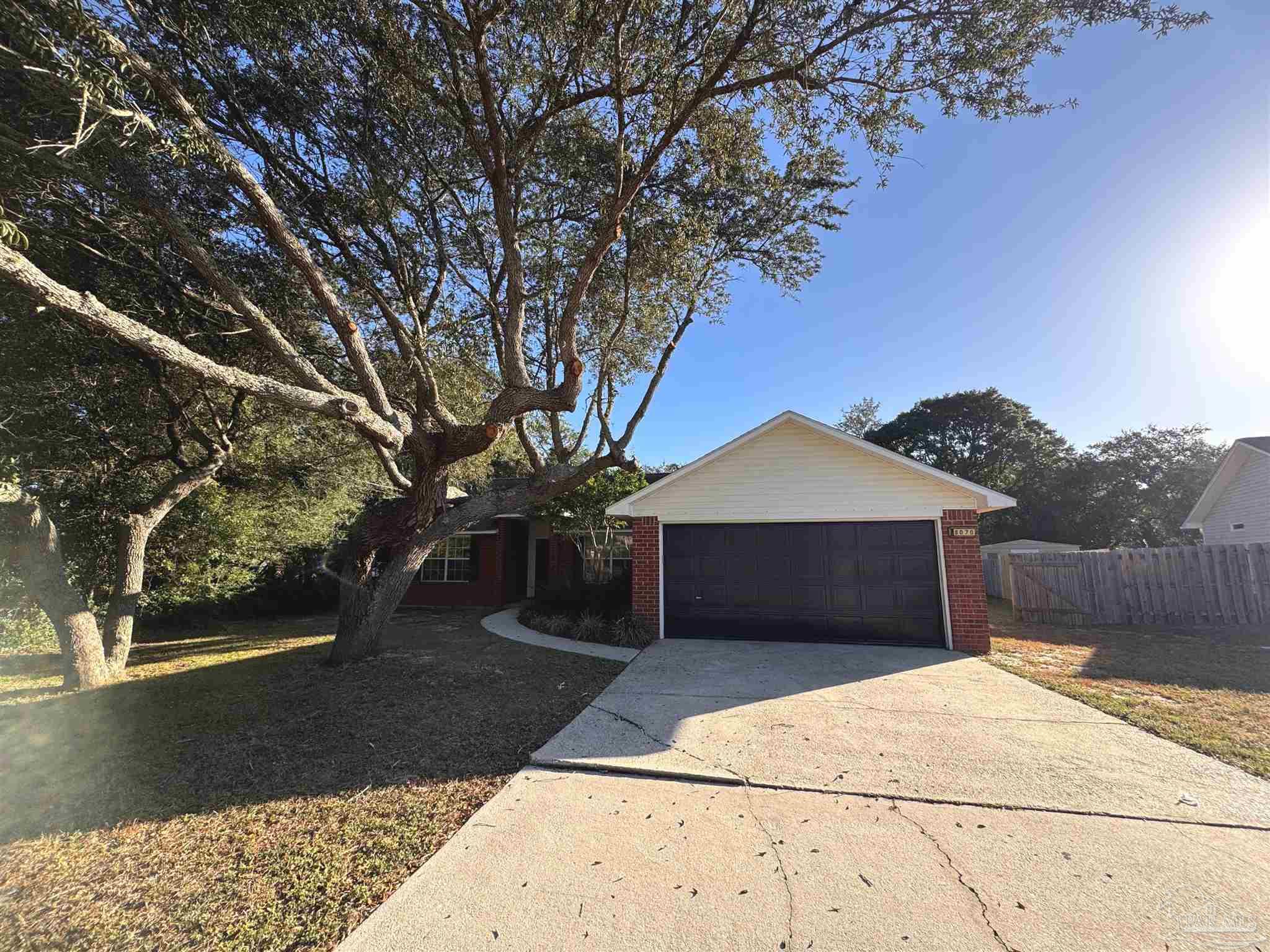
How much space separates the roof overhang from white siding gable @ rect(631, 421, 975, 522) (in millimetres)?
60

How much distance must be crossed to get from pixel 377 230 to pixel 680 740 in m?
7.94

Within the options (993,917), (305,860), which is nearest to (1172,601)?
(993,917)

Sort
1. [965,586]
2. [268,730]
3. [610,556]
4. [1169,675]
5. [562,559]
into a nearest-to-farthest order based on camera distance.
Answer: [268,730], [1169,675], [965,586], [610,556], [562,559]

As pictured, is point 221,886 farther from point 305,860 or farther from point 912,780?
point 912,780

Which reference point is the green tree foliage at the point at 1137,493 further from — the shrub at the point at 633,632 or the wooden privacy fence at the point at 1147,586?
the shrub at the point at 633,632

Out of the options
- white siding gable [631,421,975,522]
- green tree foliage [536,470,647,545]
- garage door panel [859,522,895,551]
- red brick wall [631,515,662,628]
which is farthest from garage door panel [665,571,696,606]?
green tree foliage [536,470,647,545]

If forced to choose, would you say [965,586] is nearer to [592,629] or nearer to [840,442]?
[840,442]

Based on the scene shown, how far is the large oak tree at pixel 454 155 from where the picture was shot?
15.8ft

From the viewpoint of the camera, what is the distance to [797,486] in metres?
8.90

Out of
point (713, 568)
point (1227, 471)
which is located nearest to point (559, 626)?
point (713, 568)

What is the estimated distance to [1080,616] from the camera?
10273 millimetres

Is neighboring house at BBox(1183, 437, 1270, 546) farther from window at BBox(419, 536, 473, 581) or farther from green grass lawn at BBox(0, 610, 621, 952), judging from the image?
window at BBox(419, 536, 473, 581)

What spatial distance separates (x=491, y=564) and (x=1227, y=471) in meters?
20.4

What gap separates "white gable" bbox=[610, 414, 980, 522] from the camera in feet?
27.7
